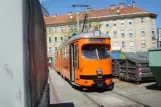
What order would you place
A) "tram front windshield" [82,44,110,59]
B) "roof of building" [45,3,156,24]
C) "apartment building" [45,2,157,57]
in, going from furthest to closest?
"roof of building" [45,3,156,24] < "apartment building" [45,2,157,57] < "tram front windshield" [82,44,110,59]

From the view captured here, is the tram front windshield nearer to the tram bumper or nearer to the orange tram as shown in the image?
the orange tram

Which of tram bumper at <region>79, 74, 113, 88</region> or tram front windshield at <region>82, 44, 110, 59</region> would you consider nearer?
tram bumper at <region>79, 74, 113, 88</region>

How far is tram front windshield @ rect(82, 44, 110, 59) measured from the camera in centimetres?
1542

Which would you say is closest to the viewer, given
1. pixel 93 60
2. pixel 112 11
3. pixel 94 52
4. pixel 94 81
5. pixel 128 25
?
pixel 94 81

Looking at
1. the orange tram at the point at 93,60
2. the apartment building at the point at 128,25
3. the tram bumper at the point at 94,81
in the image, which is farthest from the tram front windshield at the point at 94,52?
the apartment building at the point at 128,25

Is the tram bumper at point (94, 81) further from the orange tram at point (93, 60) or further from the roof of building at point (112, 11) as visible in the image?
the roof of building at point (112, 11)

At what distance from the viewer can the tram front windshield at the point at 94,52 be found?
15422mm

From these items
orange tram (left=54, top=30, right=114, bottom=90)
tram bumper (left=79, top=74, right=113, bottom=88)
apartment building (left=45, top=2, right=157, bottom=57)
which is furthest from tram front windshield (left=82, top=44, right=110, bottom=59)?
apartment building (left=45, top=2, right=157, bottom=57)

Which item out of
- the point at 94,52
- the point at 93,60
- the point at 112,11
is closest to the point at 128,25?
the point at 112,11

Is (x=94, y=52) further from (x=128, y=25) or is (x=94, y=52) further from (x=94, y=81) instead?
(x=128, y=25)

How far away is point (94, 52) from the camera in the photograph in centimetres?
1555
